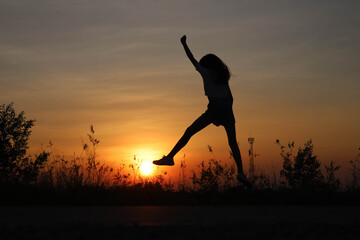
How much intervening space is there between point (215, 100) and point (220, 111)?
0.72 ft

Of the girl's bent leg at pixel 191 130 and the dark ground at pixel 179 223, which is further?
the girl's bent leg at pixel 191 130

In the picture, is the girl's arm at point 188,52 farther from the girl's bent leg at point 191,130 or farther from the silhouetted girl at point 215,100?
the girl's bent leg at point 191,130

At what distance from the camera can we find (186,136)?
9.73m

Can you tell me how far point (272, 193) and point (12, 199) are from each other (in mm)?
4936

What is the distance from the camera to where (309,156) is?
16.5m

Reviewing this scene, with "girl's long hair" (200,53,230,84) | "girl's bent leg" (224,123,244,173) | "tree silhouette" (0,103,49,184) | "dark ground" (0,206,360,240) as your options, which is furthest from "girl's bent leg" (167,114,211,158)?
"tree silhouette" (0,103,49,184)

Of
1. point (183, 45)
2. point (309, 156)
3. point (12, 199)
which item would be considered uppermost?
point (183, 45)

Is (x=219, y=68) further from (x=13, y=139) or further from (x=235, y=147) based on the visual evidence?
(x=13, y=139)

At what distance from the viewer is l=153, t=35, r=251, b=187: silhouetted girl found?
9.41 m

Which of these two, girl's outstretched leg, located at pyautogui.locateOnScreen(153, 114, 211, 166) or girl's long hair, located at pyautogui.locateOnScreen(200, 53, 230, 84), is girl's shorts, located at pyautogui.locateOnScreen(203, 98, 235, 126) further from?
girl's long hair, located at pyautogui.locateOnScreen(200, 53, 230, 84)

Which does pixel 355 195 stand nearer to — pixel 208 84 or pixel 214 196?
pixel 214 196


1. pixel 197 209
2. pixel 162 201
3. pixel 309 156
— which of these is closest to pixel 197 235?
pixel 197 209

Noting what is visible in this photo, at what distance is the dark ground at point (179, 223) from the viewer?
532cm

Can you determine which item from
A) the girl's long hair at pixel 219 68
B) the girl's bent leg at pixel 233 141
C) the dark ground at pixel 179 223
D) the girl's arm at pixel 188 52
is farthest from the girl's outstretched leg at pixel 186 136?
the dark ground at pixel 179 223
